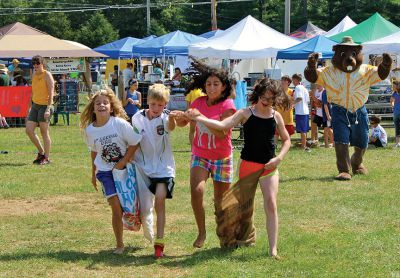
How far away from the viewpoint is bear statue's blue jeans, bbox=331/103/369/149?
12.2 metres

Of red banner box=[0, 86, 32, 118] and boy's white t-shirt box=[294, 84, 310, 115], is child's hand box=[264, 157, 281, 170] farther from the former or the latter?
red banner box=[0, 86, 32, 118]

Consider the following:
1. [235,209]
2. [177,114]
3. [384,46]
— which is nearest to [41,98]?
[177,114]

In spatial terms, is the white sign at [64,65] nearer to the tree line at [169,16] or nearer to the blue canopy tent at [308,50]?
the blue canopy tent at [308,50]

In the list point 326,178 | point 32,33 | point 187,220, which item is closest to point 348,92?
point 326,178

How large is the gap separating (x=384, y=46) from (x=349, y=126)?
9.84 metres

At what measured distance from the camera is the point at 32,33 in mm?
27719

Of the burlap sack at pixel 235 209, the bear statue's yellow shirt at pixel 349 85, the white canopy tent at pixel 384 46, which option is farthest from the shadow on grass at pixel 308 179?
the white canopy tent at pixel 384 46

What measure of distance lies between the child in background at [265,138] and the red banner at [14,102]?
54.5 feet

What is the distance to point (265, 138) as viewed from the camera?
7141 mm

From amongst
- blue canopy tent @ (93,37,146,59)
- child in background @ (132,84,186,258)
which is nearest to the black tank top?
child in background @ (132,84,186,258)

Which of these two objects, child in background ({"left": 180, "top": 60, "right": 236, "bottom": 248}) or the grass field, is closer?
the grass field

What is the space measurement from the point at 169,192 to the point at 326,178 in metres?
5.66

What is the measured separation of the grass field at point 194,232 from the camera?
6789 mm

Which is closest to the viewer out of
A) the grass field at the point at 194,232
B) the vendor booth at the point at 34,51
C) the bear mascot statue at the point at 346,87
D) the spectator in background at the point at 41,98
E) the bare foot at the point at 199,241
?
the grass field at the point at 194,232
